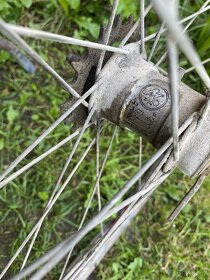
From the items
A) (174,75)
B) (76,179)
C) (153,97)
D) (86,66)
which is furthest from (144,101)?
(76,179)

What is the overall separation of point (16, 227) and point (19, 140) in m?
0.30

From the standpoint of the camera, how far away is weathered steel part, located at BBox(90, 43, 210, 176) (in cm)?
94

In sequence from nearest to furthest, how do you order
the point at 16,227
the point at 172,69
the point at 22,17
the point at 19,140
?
the point at 172,69, the point at 16,227, the point at 19,140, the point at 22,17

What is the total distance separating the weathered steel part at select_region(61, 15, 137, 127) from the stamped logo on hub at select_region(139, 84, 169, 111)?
12 cm

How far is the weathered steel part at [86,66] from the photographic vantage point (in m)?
1.01

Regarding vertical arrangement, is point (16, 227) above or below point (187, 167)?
below

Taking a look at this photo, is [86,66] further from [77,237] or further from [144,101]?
[77,237]

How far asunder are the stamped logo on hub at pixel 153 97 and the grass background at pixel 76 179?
657 millimetres

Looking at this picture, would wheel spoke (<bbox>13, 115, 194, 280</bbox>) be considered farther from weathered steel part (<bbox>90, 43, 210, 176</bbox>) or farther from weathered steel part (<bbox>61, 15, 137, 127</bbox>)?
weathered steel part (<bbox>61, 15, 137, 127</bbox>)

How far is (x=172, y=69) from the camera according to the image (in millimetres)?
576

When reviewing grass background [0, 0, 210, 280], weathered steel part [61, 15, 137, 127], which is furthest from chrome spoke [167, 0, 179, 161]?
grass background [0, 0, 210, 280]

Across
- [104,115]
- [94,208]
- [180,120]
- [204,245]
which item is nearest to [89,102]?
[104,115]

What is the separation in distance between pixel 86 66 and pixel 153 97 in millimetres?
165

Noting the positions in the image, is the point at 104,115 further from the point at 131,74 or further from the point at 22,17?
the point at 22,17
